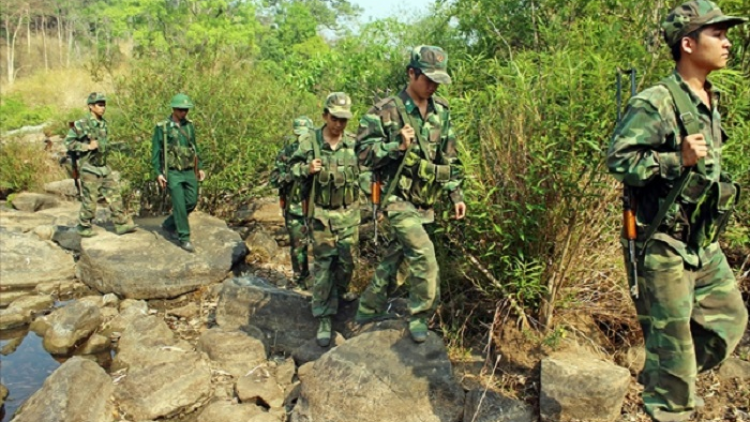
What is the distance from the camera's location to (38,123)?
20609mm

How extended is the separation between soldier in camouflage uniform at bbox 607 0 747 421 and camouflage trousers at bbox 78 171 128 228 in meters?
7.06

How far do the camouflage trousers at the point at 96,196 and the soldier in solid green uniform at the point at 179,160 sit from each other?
0.92 meters

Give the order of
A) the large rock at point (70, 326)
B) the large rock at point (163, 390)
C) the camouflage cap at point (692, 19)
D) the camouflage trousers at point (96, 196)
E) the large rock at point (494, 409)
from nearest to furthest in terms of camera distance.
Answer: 1. the camouflage cap at point (692, 19)
2. the large rock at point (494, 409)
3. the large rock at point (163, 390)
4. the large rock at point (70, 326)
5. the camouflage trousers at point (96, 196)

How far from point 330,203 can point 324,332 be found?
1146mm

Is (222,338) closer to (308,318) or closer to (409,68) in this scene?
(308,318)

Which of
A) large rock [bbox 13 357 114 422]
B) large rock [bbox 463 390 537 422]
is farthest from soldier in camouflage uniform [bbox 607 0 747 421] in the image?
large rock [bbox 13 357 114 422]

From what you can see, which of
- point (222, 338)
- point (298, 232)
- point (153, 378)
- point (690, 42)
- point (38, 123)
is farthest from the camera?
point (38, 123)

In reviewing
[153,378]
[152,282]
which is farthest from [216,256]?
[153,378]

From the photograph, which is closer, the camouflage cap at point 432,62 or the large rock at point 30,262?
the camouflage cap at point 432,62

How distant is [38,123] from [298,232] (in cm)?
1715

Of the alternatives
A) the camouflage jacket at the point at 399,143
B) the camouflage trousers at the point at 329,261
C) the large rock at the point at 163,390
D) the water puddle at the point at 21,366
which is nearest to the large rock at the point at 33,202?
the water puddle at the point at 21,366

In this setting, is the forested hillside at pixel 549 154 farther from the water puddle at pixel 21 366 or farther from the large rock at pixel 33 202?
the large rock at pixel 33 202

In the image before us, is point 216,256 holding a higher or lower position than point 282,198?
lower

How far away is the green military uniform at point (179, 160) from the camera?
7.77 metres
